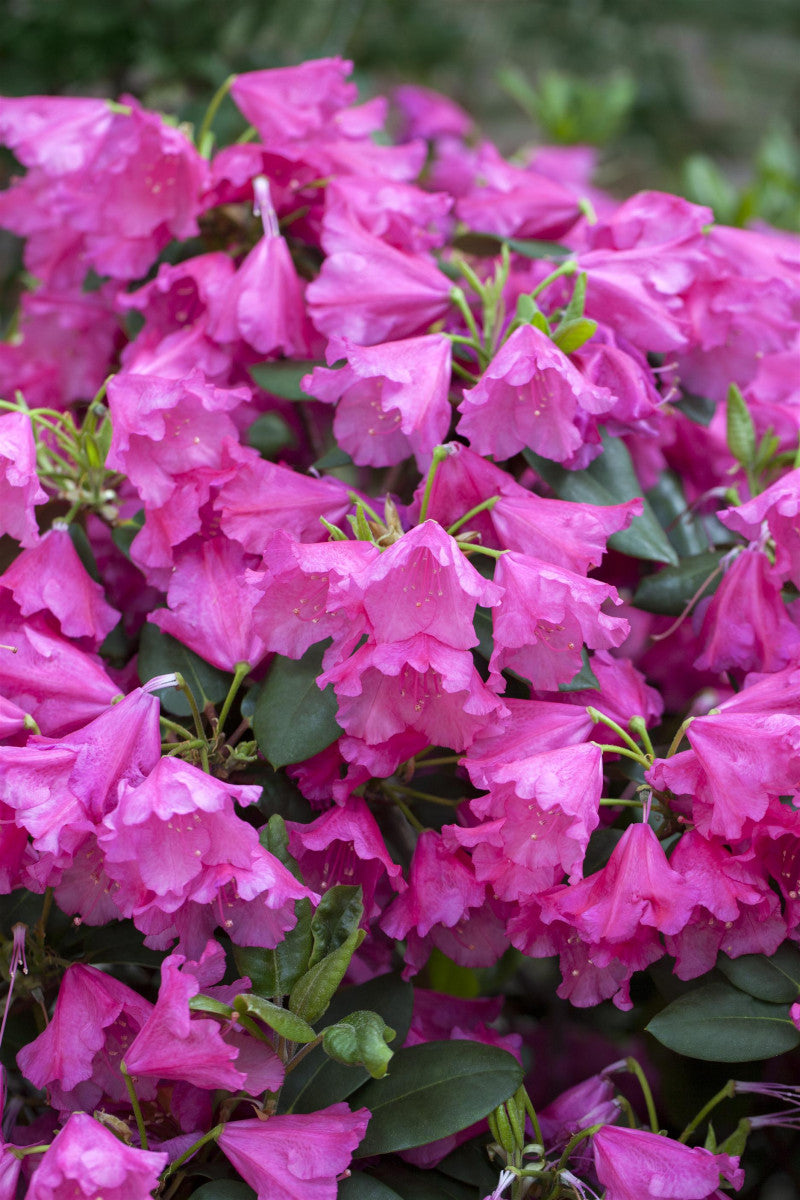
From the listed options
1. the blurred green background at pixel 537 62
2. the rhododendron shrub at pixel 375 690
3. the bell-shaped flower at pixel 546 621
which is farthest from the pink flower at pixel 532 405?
the blurred green background at pixel 537 62

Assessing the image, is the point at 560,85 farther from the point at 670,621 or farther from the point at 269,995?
the point at 269,995

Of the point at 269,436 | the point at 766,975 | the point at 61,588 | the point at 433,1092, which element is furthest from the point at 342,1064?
the point at 269,436

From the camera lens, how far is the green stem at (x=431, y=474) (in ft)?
2.53

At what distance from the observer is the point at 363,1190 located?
73cm

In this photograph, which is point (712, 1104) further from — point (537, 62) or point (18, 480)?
point (537, 62)

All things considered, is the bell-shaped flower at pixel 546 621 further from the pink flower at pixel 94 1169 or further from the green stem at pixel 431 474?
the pink flower at pixel 94 1169

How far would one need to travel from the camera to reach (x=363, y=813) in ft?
2.59

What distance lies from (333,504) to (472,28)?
1940 millimetres

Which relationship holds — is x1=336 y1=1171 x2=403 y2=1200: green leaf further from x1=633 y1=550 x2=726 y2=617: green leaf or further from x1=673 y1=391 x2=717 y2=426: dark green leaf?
x1=673 y1=391 x2=717 y2=426: dark green leaf

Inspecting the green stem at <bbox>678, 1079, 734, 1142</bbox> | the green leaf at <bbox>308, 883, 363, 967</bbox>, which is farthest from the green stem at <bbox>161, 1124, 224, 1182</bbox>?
the green stem at <bbox>678, 1079, 734, 1142</bbox>

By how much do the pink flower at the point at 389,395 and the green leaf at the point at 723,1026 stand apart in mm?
420

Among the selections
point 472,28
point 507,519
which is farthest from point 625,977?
point 472,28

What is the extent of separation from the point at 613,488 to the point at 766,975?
38cm

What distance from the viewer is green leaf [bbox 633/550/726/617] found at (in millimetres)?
923
